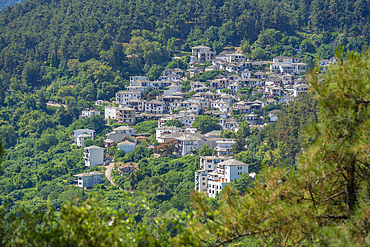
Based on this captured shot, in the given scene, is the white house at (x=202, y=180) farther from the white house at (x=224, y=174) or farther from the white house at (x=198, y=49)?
the white house at (x=198, y=49)

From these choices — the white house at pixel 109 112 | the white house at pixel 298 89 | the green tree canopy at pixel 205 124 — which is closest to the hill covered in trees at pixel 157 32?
the white house at pixel 109 112

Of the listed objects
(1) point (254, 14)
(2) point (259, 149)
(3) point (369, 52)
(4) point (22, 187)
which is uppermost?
(1) point (254, 14)

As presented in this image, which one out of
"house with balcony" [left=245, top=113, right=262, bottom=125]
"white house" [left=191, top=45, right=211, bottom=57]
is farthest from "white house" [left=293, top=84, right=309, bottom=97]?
"white house" [left=191, top=45, right=211, bottom=57]

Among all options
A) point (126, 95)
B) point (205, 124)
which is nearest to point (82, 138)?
point (126, 95)

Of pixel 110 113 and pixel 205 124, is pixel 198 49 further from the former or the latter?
pixel 205 124

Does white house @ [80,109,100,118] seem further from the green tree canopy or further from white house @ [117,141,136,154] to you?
the green tree canopy

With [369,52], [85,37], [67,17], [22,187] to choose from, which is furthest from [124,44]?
[369,52]

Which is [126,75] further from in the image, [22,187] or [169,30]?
[22,187]
